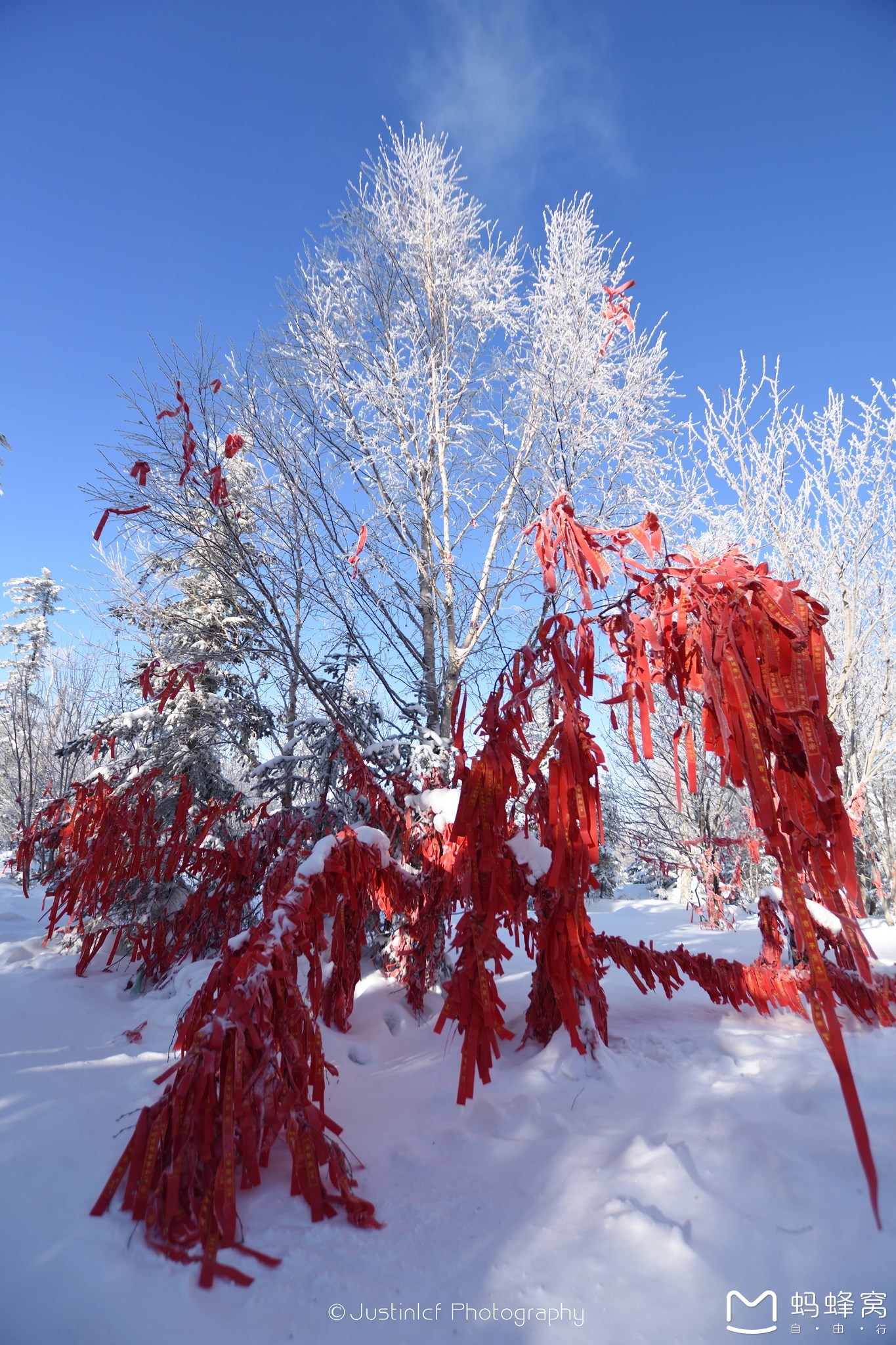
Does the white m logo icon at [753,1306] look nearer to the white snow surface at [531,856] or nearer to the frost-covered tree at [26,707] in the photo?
the white snow surface at [531,856]

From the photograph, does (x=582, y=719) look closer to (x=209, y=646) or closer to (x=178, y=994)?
(x=178, y=994)

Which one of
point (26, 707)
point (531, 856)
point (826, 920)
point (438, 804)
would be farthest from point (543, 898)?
point (26, 707)

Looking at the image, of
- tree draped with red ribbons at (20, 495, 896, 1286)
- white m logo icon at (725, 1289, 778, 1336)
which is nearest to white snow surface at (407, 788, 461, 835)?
tree draped with red ribbons at (20, 495, 896, 1286)

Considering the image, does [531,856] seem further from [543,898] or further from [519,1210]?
[519,1210]

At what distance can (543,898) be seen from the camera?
8.47 feet

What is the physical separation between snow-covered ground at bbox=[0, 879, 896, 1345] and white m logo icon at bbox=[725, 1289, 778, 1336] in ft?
0.04

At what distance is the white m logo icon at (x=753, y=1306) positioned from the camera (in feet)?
3.99

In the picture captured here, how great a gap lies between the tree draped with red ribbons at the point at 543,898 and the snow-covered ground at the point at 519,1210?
136 mm

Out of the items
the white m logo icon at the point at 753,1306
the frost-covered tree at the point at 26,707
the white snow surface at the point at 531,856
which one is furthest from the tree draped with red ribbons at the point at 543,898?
the frost-covered tree at the point at 26,707

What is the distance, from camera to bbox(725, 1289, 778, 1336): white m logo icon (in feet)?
3.99

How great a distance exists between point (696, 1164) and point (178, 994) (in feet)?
11.4

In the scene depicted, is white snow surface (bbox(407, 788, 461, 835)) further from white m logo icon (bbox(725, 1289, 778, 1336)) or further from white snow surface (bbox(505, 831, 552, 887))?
white m logo icon (bbox(725, 1289, 778, 1336))

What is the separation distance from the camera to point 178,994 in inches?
150

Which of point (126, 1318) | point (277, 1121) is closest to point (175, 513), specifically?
point (277, 1121)
